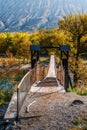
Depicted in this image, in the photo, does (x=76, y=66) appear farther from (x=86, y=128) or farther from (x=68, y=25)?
(x=86, y=128)

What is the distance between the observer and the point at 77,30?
48062 millimetres

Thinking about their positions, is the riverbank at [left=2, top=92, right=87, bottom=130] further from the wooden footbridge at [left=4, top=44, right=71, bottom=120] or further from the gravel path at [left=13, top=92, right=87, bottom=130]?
the wooden footbridge at [left=4, top=44, right=71, bottom=120]

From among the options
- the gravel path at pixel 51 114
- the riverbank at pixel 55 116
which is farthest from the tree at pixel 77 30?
the riverbank at pixel 55 116

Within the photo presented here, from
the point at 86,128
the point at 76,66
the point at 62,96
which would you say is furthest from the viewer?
the point at 76,66

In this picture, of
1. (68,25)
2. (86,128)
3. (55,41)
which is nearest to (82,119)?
(86,128)

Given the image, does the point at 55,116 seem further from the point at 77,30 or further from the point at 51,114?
the point at 77,30

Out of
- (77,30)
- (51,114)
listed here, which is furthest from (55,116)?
(77,30)

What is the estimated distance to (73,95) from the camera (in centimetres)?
1748

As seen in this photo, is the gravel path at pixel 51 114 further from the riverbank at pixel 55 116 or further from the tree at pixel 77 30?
the tree at pixel 77 30

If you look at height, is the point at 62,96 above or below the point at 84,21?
below

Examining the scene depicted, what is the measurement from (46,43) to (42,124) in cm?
6874

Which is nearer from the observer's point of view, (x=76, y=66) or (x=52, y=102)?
(x=52, y=102)

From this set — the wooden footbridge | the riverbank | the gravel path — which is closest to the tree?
the wooden footbridge

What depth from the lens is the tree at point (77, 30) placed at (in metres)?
48.2
